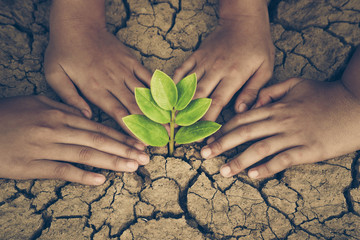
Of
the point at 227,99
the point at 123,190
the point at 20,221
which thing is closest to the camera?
the point at 20,221

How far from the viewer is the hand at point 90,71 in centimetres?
143

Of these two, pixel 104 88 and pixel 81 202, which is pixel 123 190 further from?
pixel 104 88

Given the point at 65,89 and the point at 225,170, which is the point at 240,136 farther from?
the point at 65,89

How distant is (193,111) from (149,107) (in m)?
0.18

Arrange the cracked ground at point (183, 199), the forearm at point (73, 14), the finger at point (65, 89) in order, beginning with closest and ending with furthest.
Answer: the cracked ground at point (183, 199), the finger at point (65, 89), the forearm at point (73, 14)

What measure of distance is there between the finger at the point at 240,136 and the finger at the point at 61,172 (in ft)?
1.94

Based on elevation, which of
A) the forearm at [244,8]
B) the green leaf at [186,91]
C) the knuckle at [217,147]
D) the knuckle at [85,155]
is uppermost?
the forearm at [244,8]

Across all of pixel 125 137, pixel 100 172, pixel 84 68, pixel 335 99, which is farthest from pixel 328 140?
pixel 84 68

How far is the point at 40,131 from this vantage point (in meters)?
1.29

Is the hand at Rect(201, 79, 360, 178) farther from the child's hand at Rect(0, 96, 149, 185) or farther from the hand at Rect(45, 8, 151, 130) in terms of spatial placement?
the hand at Rect(45, 8, 151, 130)

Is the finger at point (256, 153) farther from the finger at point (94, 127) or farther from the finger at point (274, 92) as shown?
the finger at point (94, 127)

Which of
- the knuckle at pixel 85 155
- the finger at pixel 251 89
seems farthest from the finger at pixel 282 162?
the knuckle at pixel 85 155

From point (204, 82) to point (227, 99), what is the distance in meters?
0.16

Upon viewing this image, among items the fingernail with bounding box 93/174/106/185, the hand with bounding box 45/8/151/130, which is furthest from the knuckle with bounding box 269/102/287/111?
the fingernail with bounding box 93/174/106/185
